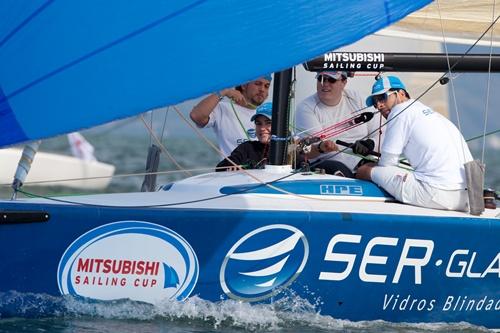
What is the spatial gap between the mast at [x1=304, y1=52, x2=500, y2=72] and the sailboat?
504 mm

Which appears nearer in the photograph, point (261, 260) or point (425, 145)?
point (261, 260)

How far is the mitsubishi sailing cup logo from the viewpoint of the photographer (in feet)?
18.5

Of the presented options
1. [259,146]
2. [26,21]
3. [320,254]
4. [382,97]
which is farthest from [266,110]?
[26,21]

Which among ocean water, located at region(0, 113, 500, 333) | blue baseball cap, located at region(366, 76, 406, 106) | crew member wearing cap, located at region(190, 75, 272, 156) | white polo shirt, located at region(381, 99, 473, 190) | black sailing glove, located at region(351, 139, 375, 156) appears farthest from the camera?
crew member wearing cap, located at region(190, 75, 272, 156)

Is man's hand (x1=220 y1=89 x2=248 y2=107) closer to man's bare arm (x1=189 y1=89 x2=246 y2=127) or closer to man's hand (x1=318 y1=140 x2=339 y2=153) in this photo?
man's bare arm (x1=189 y1=89 x2=246 y2=127)

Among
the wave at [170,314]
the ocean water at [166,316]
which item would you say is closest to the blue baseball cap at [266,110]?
the ocean water at [166,316]

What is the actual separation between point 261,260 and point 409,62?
1.68m

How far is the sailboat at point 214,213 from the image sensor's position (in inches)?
188

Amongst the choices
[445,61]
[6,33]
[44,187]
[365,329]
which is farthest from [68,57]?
[44,187]

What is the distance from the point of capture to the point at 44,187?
16.2 m

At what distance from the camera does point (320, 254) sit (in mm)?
5688

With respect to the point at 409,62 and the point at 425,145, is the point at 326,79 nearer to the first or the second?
the point at 409,62

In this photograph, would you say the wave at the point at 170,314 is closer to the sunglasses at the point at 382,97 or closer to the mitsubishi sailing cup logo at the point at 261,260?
the mitsubishi sailing cup logo at the point at 261,260

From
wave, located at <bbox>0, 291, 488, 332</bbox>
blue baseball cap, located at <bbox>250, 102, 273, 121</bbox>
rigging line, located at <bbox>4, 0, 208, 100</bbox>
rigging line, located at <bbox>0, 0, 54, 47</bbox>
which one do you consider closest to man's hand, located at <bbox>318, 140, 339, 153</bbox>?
blue baseball cap, located at <bbox>250, 102, 273, 121</bbox>
